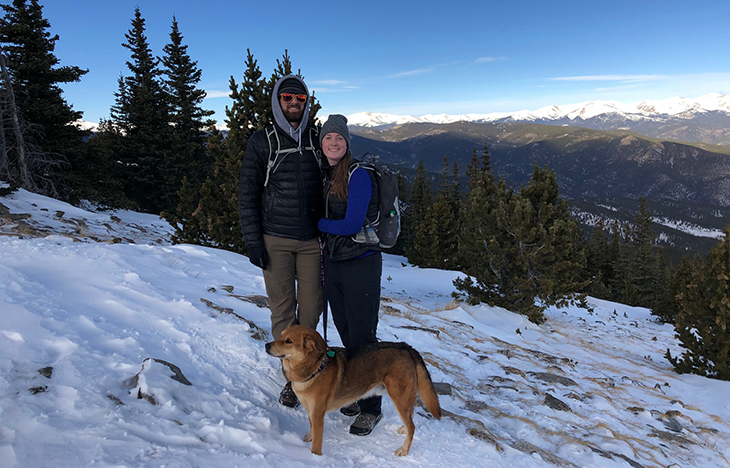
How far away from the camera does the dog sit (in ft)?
9.93

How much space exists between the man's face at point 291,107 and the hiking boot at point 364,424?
9.49 ft

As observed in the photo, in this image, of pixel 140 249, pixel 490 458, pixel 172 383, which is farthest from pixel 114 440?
pixel 140 249

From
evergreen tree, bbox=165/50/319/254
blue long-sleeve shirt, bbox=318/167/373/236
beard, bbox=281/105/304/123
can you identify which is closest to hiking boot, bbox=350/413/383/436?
blue long-sleeve shirt, bbox=318/167/373/236

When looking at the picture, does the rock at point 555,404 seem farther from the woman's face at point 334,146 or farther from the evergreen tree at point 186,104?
the evergreen tree at point 186,104

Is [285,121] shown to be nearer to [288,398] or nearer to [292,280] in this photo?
[292,280]

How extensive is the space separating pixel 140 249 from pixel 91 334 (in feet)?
12.7

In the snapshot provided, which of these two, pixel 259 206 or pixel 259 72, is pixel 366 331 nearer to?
pixel 259 206

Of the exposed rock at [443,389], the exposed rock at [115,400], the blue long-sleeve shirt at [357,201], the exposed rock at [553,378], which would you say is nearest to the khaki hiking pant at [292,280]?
the blue long-sleeve shirt at [357,201]

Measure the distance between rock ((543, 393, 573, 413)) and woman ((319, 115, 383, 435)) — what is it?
3224 mm

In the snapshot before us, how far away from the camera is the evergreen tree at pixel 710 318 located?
873 centimetres

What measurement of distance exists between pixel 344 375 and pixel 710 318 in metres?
10.6

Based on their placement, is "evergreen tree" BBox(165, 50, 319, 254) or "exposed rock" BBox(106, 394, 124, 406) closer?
"exposed rock" BBox(106, 394, 124, 406)

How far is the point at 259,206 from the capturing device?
3.62m

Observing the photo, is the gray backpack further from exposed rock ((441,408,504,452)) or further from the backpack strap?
exposed rock ((441,408,504,452))
